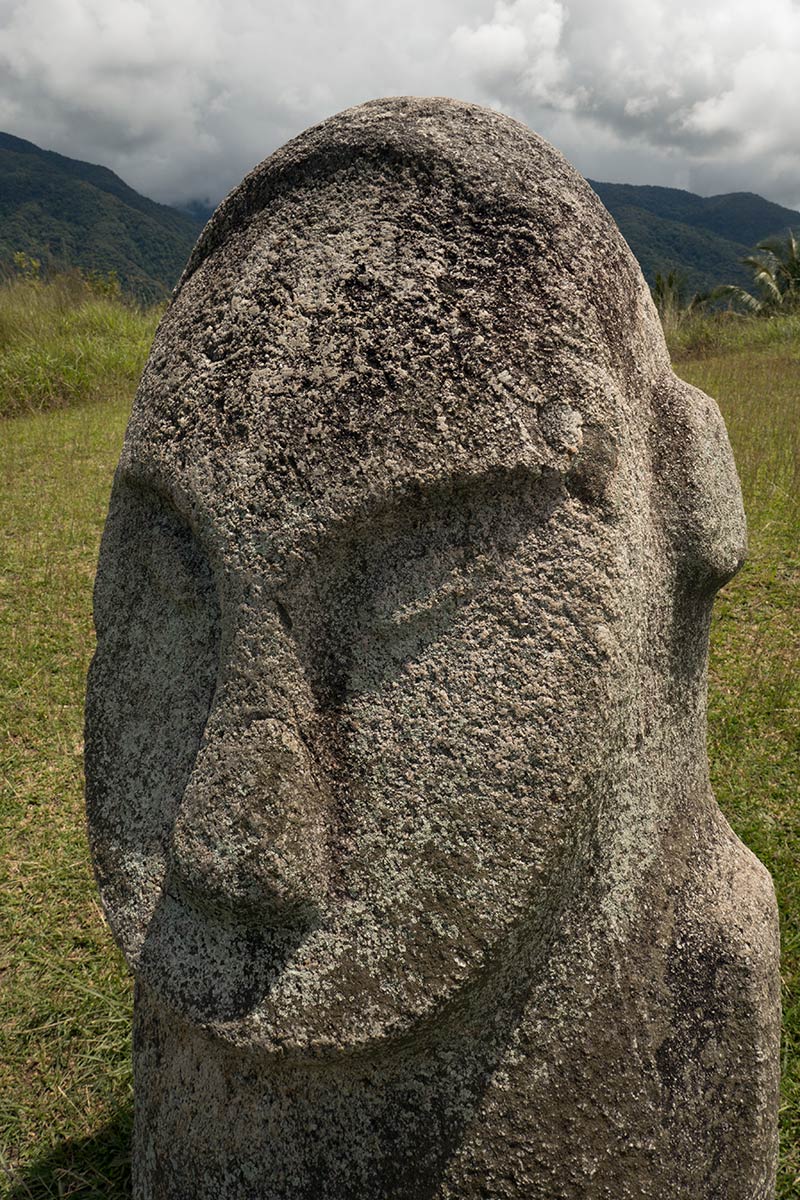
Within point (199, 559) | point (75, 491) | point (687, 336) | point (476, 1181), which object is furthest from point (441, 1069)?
point (687, 336)

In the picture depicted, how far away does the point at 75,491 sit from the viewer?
594 centimetres

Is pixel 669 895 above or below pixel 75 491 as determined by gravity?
above

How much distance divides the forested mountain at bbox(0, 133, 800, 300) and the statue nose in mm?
10238

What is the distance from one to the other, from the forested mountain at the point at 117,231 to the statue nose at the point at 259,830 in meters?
10.2

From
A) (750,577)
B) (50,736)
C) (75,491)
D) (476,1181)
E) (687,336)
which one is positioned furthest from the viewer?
(687,336)

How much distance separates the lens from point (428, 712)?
1.03 m

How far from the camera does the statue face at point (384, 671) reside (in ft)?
3.31

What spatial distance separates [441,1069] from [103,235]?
212 feet

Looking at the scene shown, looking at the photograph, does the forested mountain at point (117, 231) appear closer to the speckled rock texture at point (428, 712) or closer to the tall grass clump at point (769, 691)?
the tall grass clump at point (769, 691)

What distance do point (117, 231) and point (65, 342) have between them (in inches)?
2272

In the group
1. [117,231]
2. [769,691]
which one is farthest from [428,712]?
[117,231]

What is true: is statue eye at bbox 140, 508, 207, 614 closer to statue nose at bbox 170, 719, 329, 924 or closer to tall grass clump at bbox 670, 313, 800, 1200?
statue nose at bbox 170, 719, 329, 924

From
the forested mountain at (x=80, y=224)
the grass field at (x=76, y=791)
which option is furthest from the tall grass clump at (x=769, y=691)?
the forested mountain at (x=80, y=224)

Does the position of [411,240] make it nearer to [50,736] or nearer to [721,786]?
[721,786]
